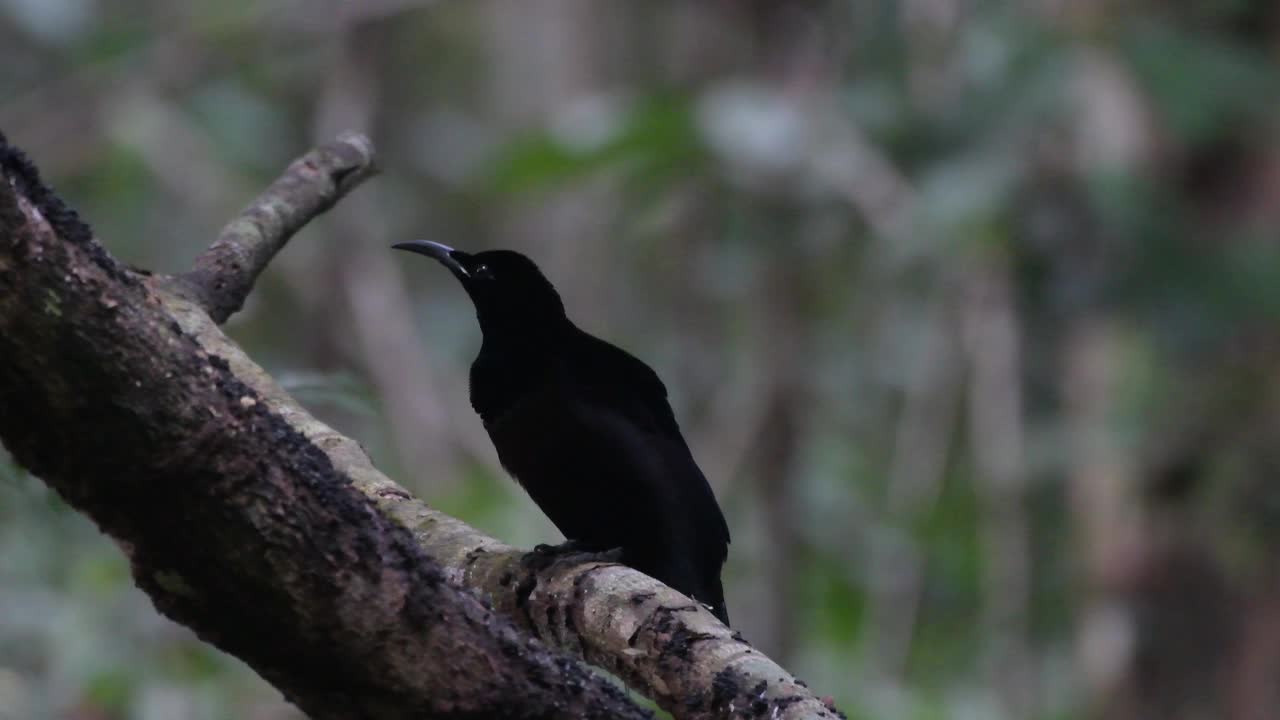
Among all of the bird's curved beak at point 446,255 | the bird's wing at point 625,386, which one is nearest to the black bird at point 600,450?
the bird's wing at point 625,386

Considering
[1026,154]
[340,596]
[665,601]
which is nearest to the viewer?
[340,596]

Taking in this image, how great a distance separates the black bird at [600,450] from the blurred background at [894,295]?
6.55 feet

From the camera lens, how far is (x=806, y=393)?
→ 20.3ft

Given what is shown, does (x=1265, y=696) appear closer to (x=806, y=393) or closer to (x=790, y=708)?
(x=806, y=393)

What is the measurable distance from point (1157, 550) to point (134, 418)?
18.1 ft

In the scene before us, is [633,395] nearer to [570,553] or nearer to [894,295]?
[570,553]

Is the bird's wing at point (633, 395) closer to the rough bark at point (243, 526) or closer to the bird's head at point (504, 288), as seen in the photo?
the bird's head at point (504, 288)

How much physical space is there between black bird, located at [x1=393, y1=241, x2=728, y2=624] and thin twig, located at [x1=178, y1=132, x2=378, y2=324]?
42 centimetres

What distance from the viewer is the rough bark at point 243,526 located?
1.38 metres

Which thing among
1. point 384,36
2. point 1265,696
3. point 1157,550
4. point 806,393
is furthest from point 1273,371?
point 384,36

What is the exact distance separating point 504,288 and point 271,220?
0.59 metres

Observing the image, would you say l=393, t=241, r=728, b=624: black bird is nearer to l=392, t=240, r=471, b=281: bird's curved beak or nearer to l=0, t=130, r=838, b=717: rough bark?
l=392, t=240, r=471, b=281: bird's curved beak

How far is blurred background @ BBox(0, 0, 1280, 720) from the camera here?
18.7 feet

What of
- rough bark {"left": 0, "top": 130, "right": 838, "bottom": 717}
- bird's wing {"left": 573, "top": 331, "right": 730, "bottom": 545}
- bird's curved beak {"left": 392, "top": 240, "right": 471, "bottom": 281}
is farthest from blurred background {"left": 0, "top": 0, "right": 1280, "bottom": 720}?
rough bark {"left": 0, "top": 130, "right": 838, "bottom": 717}
